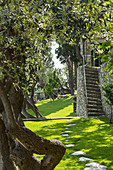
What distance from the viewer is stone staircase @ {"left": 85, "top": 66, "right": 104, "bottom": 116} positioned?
57.1ft

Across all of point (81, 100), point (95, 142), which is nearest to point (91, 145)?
point (95, 142)

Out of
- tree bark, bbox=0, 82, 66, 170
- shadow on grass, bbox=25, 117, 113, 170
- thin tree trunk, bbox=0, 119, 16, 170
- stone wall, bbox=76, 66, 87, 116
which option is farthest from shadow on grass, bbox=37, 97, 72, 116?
tree bark, bbox=0, 82, 66, 170

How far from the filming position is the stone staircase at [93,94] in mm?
17406

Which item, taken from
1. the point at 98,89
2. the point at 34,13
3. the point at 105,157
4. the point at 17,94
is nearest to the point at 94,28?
the point at 34,13

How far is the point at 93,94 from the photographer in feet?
60.3

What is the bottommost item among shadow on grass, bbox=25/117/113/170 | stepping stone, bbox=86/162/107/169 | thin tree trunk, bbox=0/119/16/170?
shadow on grass, bbox=25/117/113/170

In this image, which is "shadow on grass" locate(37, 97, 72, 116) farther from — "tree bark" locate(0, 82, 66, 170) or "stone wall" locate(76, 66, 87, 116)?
"tree bark" locate(0, 82, 66, 170)

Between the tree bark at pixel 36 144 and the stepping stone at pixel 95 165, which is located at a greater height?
the tree bark at pixel 36 144

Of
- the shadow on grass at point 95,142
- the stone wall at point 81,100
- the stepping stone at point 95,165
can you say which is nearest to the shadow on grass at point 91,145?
the shadow on grass at point 95,142

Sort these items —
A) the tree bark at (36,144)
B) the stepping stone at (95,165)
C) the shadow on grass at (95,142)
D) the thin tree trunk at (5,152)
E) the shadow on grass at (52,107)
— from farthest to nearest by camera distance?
the shadow on grass at (52,107) < the shadow on grass at (95,142) < the stepping stone at (95,165) < the thin tree trunk at (5,152) < the tree bark at (36,144)

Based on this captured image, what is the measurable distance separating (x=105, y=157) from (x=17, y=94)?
326cm

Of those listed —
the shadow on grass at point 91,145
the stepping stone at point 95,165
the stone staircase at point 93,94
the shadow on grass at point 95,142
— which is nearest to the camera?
the stepping stone at point 95,165

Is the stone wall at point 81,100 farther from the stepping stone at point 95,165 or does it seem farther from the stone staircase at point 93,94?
the stepping stone at point 95,165

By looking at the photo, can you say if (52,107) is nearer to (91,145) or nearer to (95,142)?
(95,142)
